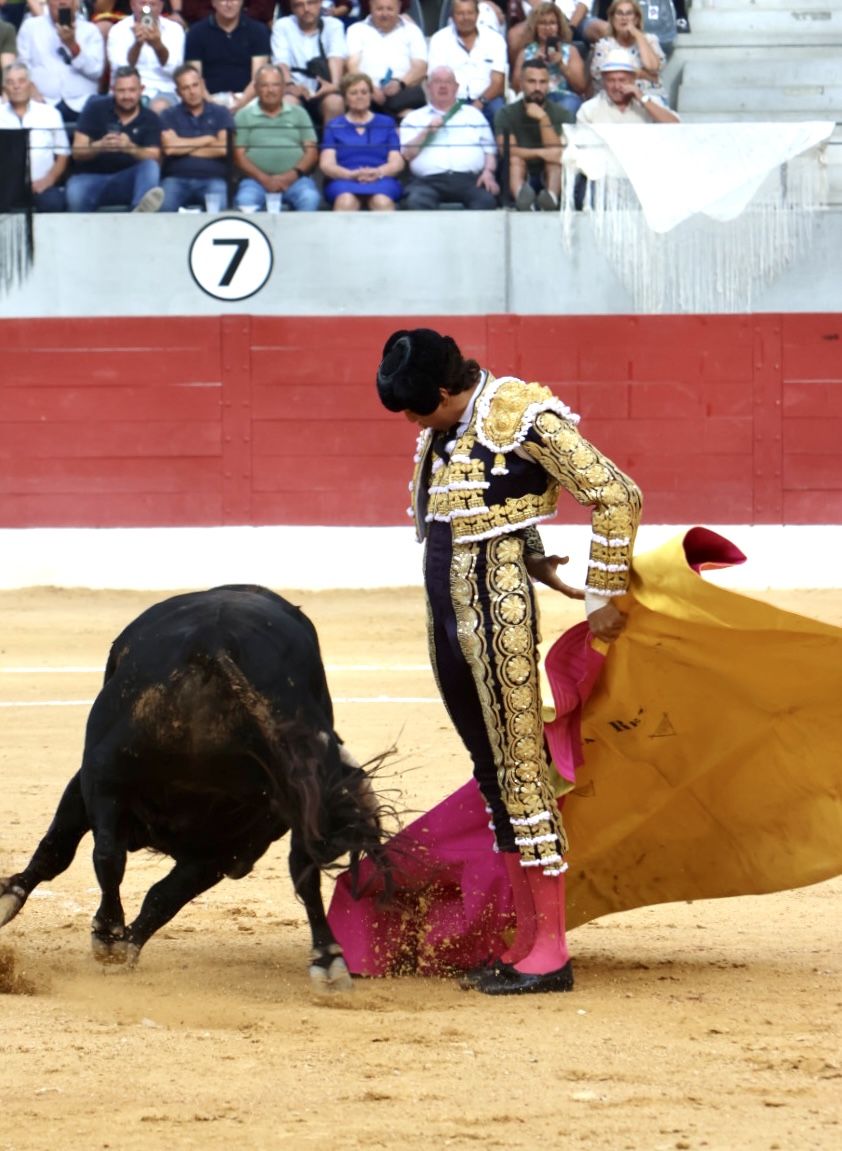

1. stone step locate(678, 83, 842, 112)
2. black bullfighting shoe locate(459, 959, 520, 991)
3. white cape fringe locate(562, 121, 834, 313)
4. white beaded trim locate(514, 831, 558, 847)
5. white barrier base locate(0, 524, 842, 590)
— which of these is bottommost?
white barrier base locate(0, 524, 842, 590)

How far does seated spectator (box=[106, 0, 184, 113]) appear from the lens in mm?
9562

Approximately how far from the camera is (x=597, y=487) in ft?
9.61

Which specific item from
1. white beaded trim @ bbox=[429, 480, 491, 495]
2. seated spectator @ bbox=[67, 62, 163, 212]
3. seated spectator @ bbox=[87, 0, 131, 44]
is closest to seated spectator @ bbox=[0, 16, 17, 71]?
seated spectator @ bbox=[87, 0, 131, 44]

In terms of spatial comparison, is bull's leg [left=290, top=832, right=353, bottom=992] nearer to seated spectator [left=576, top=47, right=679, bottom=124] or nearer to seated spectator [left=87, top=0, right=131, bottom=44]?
seated spectator [left=576, top=47, right=679, bottom=124]

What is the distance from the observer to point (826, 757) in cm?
329

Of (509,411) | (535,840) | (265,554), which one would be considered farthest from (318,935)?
(265,554)

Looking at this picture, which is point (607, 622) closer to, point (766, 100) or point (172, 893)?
point (172, 893)

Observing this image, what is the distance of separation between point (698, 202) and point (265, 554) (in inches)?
108

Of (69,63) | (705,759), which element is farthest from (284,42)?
(705,759)

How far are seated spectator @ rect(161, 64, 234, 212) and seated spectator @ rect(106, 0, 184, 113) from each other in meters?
0.38

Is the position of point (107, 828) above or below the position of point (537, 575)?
below

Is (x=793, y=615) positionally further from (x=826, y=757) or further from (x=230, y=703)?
(x=230, y=703)

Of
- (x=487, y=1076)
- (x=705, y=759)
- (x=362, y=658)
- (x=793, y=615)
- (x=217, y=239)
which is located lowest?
(x=362, y=658)

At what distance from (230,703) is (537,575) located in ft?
1.80
